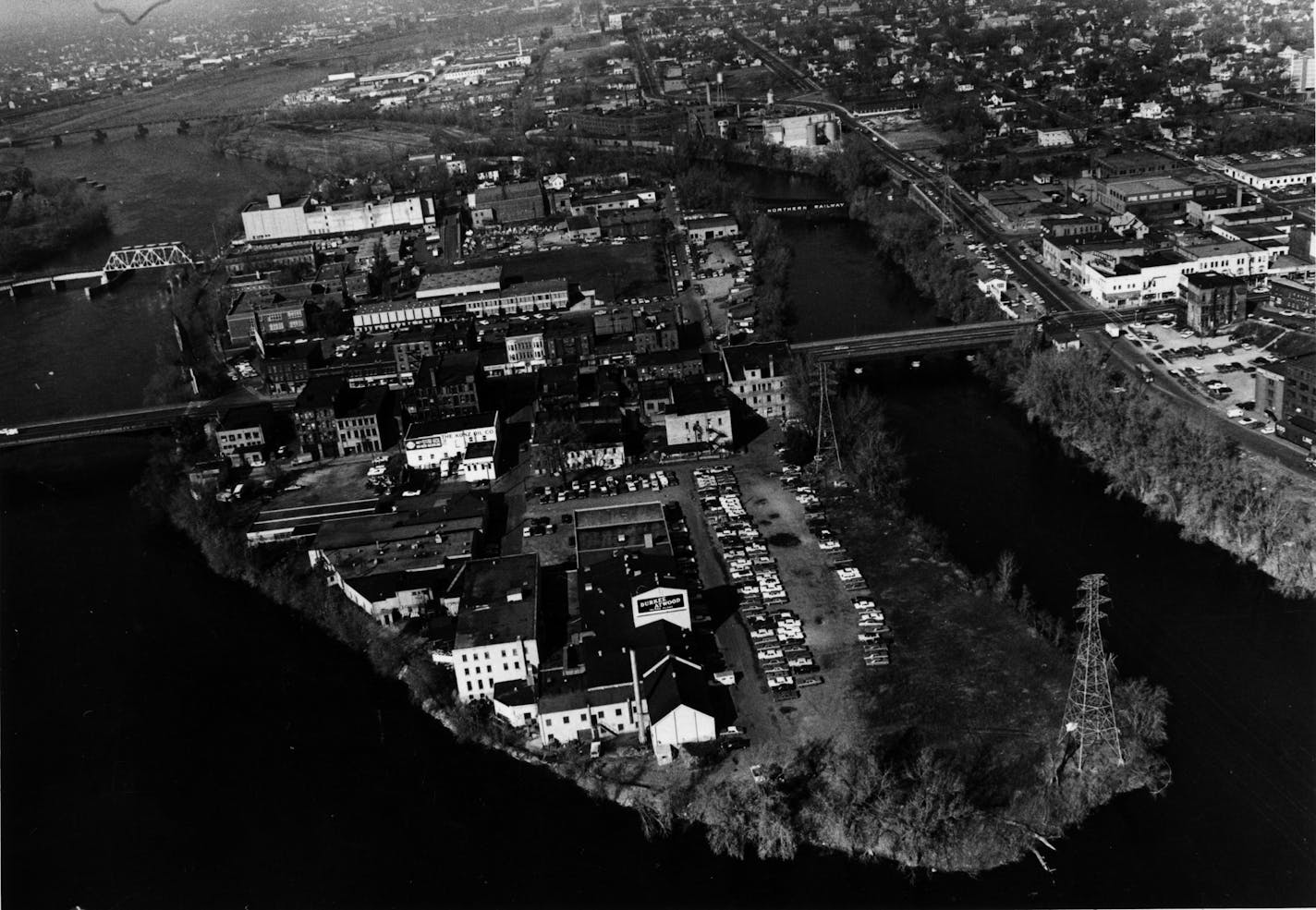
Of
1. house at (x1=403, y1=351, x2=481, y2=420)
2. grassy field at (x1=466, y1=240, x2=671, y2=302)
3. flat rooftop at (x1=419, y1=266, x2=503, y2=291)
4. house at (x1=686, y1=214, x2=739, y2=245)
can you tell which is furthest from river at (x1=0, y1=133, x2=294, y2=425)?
house at (x1=686, y1=214, x2=739, y2=245)

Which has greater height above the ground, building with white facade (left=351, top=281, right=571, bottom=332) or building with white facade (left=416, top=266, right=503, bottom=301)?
building with white facade (left=416, top=266, right=503, bottom=301)

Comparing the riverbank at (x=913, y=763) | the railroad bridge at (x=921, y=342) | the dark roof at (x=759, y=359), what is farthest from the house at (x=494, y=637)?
the railroad bridge at (x=921, y=342)

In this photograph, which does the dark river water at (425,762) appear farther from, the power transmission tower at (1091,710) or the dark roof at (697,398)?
the dark roof at (697,398)

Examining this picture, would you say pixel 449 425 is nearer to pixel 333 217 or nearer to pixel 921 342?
pixel 921 342

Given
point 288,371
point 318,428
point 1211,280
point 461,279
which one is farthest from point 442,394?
point 1211,280

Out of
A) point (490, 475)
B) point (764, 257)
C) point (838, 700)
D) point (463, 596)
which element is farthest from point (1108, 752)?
point (764, 257)

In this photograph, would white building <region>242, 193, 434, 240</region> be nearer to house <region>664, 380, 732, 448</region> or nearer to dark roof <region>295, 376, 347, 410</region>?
dark roof <region>295, 376, 347, 410</region>
